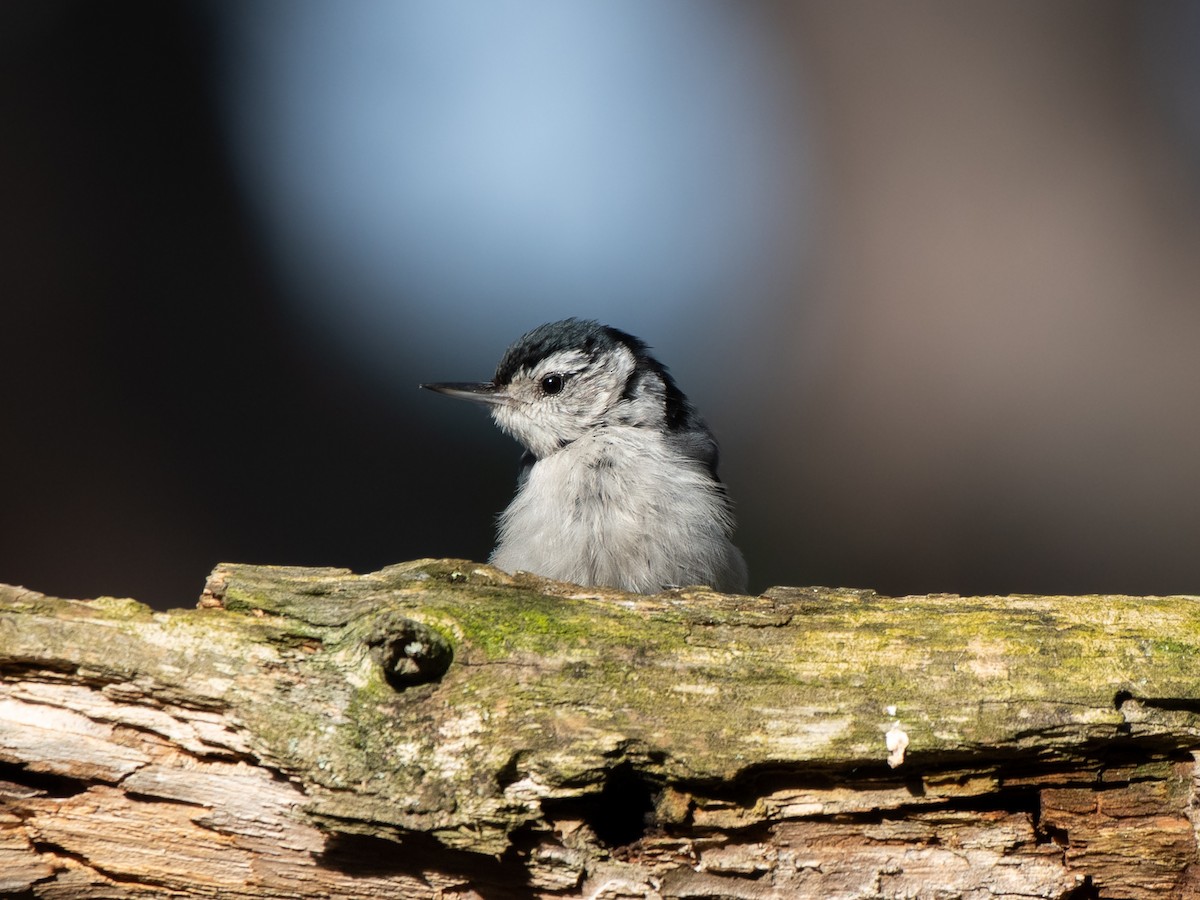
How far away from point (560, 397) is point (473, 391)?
1.29 ft

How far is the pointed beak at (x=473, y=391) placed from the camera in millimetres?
4301

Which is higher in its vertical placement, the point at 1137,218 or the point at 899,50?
the point at 899,50

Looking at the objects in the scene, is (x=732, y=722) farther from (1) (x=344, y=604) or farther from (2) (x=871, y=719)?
(1) (x=344, y=604)

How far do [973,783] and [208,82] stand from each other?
537 cm

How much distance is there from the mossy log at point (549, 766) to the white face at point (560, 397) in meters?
2.16

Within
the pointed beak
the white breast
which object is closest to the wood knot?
the white breast

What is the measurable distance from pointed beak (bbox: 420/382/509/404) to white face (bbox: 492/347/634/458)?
23mm

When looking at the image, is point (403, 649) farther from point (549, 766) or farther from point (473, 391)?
point (473, 391)

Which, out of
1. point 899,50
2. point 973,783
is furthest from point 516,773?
point 899,50

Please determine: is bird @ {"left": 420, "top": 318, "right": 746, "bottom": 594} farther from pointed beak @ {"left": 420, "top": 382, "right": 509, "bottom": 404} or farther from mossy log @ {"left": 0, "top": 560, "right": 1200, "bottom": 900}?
mossy log @ {"left": 0, "top": 560, "right": 1200, "bottom": 900}

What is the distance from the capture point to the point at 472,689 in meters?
1.88

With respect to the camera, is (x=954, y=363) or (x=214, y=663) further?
(x=954, y=363)

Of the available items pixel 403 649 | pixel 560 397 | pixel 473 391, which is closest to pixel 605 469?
pixel 560 397

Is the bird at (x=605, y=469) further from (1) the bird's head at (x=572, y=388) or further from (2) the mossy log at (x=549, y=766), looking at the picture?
(2) the mossy log at (x=549, y=766)
